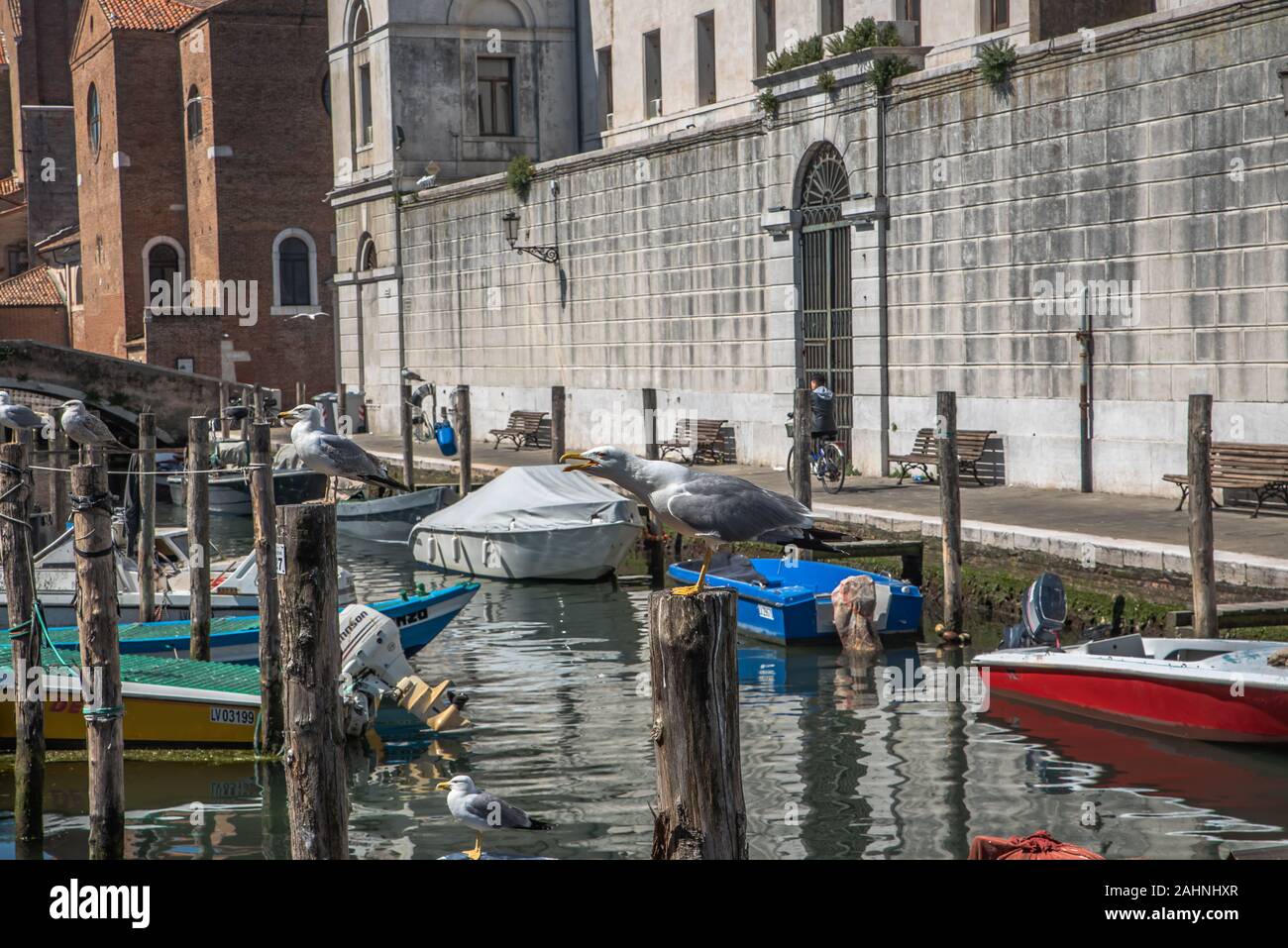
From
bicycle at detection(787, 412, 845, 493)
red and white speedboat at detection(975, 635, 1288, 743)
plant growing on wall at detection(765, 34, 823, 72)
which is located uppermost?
plant growing on wall at detection(765, 34, 823, 72)

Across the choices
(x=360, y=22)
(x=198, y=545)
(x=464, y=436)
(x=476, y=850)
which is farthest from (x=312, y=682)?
(x=360, y=22)

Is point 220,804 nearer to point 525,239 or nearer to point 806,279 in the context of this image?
point 806,279

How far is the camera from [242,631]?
553 inches

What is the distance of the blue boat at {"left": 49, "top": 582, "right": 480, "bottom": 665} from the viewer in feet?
45.3

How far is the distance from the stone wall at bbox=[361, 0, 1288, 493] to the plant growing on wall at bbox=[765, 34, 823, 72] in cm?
26

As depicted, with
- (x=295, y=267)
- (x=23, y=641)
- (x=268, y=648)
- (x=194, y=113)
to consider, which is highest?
(x=194, y=113)

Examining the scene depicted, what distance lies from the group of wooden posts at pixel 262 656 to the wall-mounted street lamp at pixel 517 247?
16.8 metres

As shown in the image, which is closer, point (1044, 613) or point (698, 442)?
point (1044, 613)

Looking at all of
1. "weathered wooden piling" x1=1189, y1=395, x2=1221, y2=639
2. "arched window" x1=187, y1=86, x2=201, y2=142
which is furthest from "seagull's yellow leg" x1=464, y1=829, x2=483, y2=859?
"arched window" x1=187, y1=86, x2=201, y2=142

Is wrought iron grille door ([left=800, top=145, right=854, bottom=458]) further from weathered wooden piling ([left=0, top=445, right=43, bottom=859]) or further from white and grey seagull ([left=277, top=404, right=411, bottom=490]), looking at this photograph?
weathered wooden piling ([left=0, top=445, right=43, bottom=859])

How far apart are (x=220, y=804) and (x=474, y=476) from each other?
15.9m

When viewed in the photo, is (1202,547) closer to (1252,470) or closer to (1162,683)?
(1162,683)

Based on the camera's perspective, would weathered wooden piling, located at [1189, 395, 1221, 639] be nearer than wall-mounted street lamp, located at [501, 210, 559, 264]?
Yes

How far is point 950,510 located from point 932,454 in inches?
224
